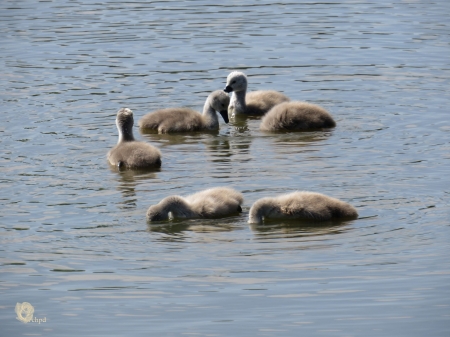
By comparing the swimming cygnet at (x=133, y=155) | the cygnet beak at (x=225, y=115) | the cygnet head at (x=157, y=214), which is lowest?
the cygnet beak at (x=225, y=115)

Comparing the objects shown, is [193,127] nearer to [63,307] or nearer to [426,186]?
[426,186]

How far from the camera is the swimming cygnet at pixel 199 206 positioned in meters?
9.94

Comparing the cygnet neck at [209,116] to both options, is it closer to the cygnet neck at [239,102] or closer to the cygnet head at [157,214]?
the cygnet neck at [239,102]

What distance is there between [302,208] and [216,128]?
502cm

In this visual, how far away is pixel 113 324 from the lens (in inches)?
302

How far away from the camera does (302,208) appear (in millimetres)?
9789

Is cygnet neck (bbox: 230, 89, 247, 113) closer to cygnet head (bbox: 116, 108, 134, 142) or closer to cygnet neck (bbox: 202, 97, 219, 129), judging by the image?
cygnet neck (bbox: 202, 97, 219, 129)

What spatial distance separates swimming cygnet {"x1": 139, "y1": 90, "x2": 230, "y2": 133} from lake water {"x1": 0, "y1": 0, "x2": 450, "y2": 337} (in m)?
0.19

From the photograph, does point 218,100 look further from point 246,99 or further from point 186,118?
point 246,99

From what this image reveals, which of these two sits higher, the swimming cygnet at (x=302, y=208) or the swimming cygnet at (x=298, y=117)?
the swimming cygnet at (x=302, y=208)

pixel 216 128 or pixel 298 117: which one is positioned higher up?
pixel 298 117

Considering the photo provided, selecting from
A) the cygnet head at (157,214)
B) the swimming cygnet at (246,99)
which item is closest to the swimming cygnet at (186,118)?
the swimming cygnet at (246,99)

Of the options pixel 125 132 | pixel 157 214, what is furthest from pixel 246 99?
pixel 157 214

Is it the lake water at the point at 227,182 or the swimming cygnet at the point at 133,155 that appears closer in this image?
the lake water at the point at 227,182
